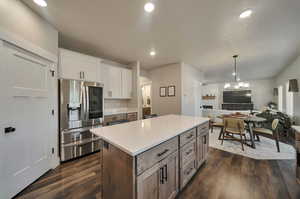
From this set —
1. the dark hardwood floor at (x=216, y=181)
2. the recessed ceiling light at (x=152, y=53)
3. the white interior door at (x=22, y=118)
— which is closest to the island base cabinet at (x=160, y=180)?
the dark hardwood floor at (x=216, y=181)

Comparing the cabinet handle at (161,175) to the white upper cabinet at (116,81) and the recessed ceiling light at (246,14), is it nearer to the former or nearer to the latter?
the recessed ceiling light at (246,14)

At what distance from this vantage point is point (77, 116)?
2.51m

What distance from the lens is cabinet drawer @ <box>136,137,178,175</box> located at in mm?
958

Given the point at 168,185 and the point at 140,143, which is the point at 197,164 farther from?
the point at 140,143

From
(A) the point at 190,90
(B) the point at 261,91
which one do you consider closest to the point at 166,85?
(A) the point at 190,90

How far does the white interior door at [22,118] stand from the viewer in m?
1.43

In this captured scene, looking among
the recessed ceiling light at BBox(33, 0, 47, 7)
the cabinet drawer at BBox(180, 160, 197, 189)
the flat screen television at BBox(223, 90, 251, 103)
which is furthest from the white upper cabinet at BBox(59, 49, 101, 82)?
the flat screen television at BBox(223, 90, 251, 103)

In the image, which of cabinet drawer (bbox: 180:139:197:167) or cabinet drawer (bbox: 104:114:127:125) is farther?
cabinet drawer (bbox: 104:114:127:125)

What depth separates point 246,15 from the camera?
1.83 meters

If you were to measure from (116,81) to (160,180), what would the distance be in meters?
3.23

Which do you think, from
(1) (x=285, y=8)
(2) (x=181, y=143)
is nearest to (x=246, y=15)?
(1) (x=285, y=8)

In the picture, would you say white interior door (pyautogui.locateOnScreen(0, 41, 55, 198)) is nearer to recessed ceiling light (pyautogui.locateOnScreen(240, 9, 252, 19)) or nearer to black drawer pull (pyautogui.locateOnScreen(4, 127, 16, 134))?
black drawer pull (pyautogui.locateOnScreen(4, 127, 16, 134))

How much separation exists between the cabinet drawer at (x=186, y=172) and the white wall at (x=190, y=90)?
2579 millimetres

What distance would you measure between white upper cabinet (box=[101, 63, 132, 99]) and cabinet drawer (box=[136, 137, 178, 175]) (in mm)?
2854
